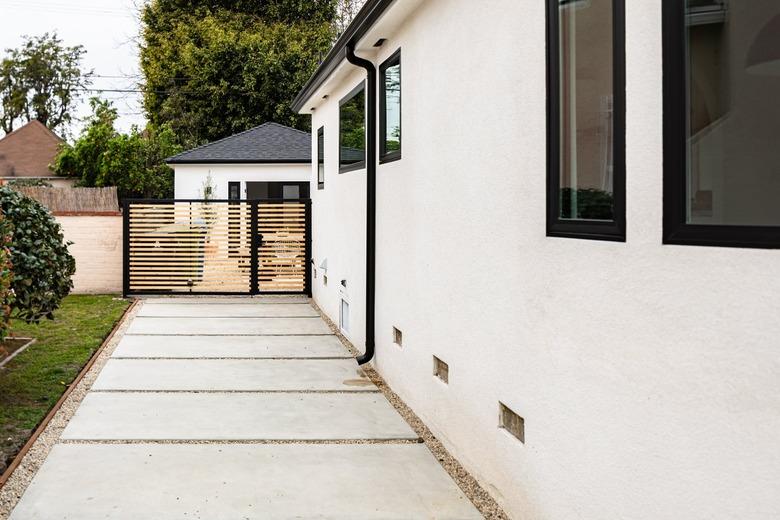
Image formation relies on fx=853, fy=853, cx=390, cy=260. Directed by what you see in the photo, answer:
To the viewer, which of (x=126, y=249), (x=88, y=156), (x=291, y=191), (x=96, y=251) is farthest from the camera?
(x=88, y=156)

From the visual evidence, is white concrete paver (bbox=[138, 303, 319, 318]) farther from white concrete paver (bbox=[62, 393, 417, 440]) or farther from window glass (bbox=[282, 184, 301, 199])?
window glass (bbox=[282, 184, 301, 199])

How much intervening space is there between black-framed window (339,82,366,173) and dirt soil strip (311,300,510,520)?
2908mm

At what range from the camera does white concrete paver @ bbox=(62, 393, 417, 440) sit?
6.44 metres

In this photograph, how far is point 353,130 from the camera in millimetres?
11078

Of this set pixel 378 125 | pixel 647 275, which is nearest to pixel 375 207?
pixel 378 125

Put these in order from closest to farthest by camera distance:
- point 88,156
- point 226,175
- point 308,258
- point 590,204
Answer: point 590,204, point 308,258, point 226,175, point 88,156

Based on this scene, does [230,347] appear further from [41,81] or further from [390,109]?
[41,81]

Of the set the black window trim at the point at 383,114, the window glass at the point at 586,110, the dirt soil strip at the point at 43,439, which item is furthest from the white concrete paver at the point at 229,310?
the window glass at the point at 586,110

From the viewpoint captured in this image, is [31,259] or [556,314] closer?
[556,314]

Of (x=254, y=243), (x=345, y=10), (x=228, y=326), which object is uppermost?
(x=345, y=10)

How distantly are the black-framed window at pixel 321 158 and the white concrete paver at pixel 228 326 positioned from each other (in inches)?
117

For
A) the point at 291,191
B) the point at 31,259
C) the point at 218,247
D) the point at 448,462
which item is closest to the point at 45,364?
the point at 31,259

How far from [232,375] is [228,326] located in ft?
12.1

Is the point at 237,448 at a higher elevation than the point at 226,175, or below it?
below
